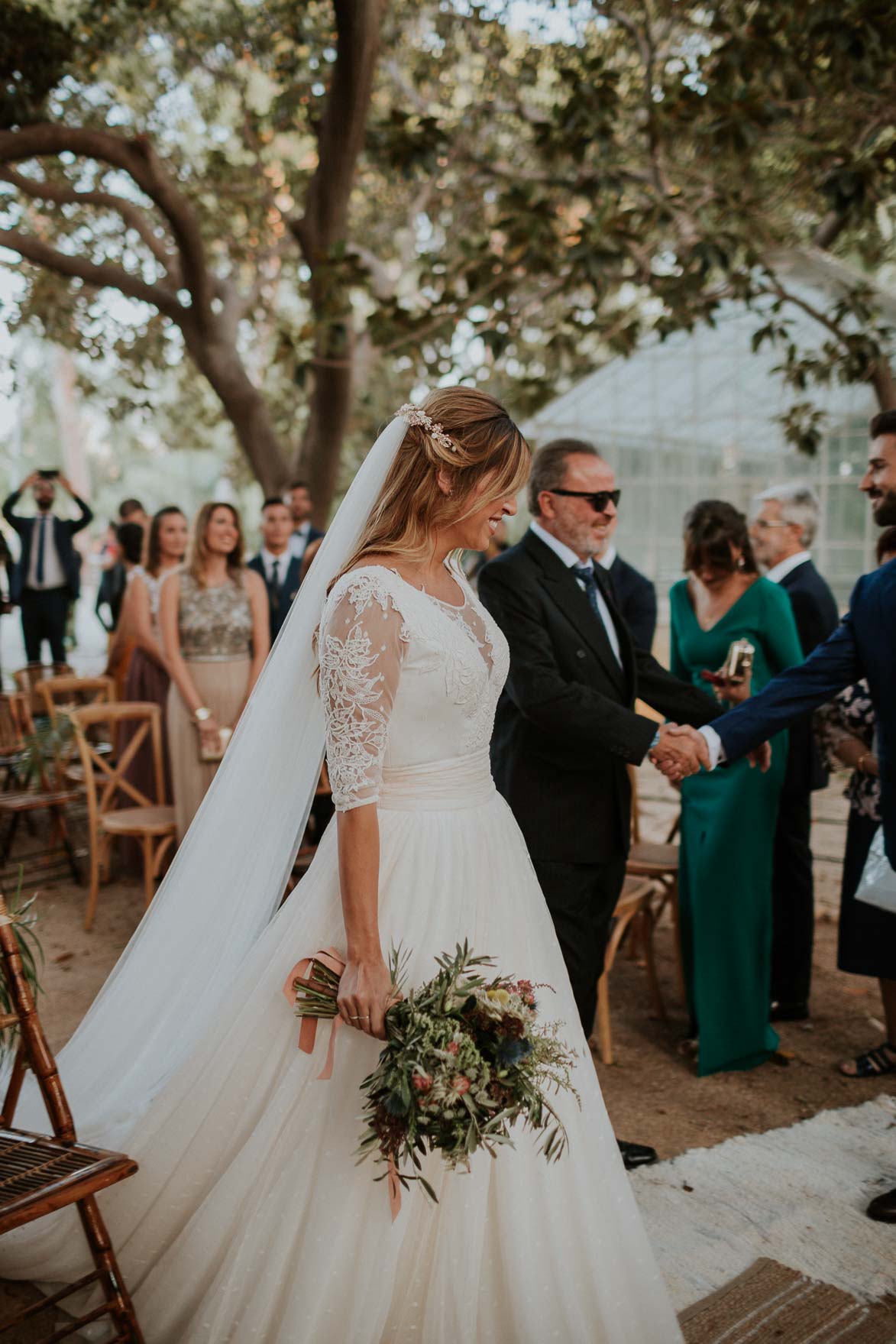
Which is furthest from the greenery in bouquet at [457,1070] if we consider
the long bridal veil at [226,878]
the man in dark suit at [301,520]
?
the man in dark suit at [301,520]

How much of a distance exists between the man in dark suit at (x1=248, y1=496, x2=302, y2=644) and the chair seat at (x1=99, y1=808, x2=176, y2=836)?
1678 millimetres

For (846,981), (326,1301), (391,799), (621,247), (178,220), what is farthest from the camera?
(178,220)

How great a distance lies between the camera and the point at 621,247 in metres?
6.40

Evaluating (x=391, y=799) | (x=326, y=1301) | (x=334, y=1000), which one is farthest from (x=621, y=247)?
(x=326, y=1301)

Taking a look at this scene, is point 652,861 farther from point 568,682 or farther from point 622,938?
point 568,682

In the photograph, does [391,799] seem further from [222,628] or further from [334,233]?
[334,233]

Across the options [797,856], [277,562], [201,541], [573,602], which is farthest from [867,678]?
[277,562]

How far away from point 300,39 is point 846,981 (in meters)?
8.06

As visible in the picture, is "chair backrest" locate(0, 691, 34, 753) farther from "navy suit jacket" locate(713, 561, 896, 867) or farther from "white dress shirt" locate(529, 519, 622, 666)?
"navy suit jacket" locate(713, 561, 896, 867)

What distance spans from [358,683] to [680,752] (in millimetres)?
1574

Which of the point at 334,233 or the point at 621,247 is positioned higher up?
the point at 334,233

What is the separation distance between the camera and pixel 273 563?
7379mm

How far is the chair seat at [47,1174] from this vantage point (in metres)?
2.08

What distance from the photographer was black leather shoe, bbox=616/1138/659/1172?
11.0 feet
